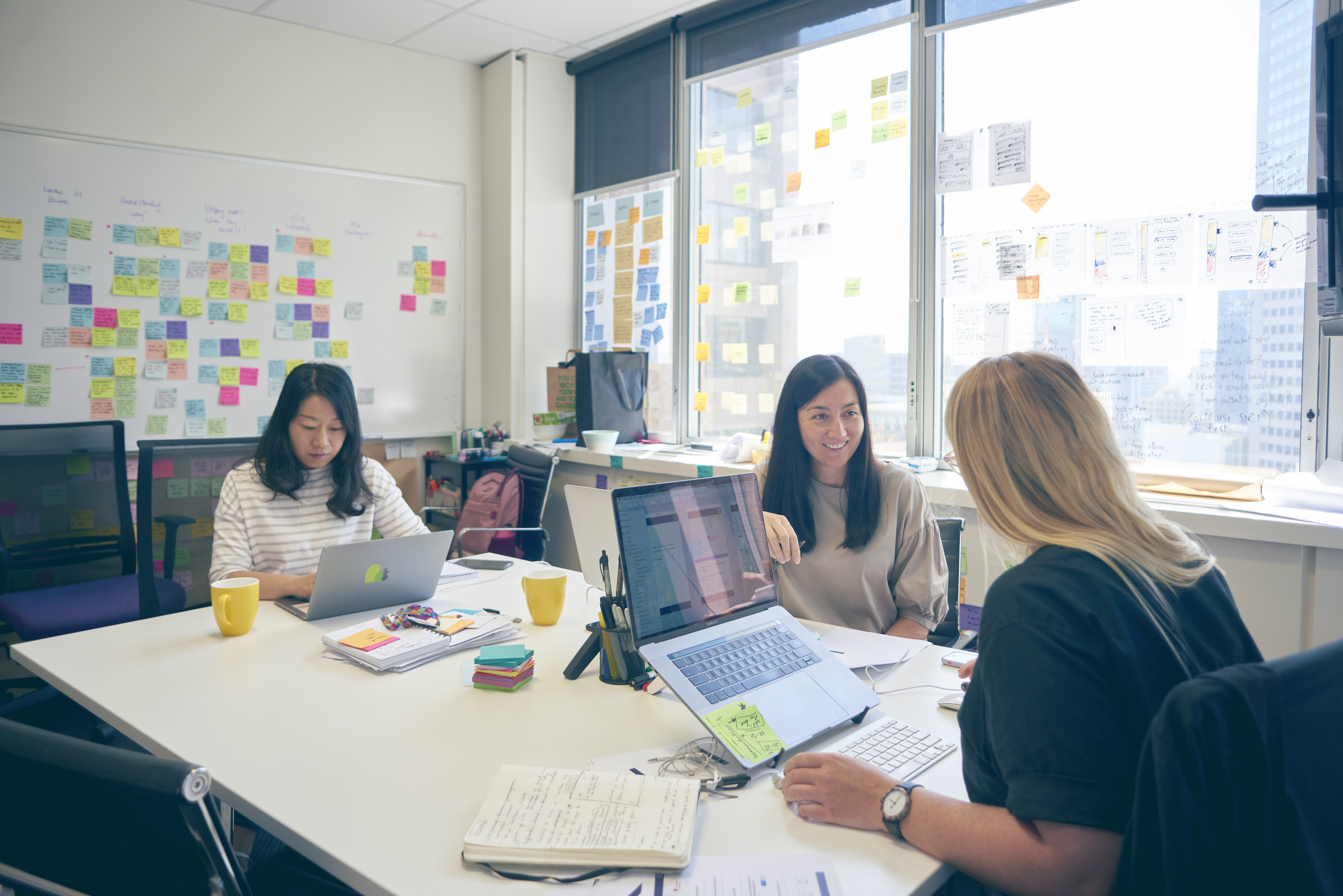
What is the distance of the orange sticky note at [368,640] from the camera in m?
1.52

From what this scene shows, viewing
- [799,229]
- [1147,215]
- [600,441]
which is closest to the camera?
[1147,215]

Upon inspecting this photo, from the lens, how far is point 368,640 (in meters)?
1.56

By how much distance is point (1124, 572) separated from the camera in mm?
933

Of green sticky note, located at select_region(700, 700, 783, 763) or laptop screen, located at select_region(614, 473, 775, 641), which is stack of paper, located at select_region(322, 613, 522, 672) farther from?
green sticky note, located at select_region(700, 700, 783, 763)

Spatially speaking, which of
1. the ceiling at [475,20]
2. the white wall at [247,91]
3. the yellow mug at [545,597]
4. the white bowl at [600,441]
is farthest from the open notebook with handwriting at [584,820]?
the white wall at [247,91]

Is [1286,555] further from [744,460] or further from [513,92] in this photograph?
[513,92]

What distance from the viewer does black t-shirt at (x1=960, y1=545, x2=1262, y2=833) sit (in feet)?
2.77

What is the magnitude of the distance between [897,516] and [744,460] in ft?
4.64

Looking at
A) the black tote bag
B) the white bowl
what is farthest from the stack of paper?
the black tote bag

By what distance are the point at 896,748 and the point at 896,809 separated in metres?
0.22

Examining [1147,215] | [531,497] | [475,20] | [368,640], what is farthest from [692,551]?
[475,20]

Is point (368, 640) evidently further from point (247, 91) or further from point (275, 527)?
point (247, 91)

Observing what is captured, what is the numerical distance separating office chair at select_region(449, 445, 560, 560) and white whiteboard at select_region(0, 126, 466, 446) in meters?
0.87

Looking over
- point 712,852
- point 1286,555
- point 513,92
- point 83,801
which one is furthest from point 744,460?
point 83,801
